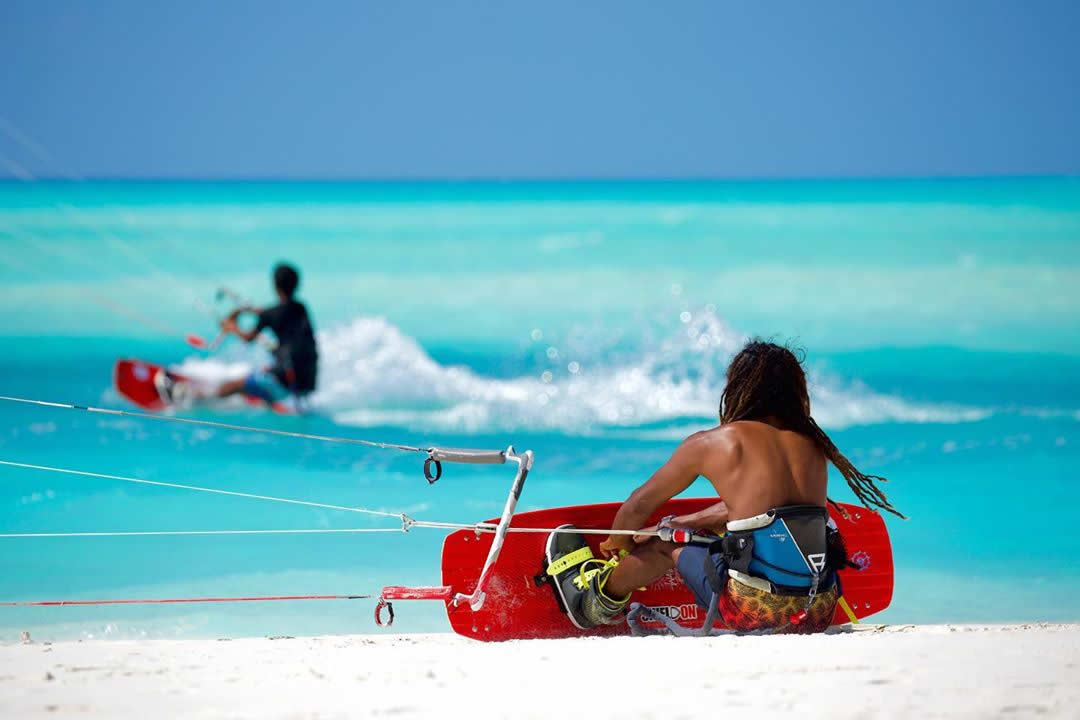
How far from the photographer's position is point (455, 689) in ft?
9.93

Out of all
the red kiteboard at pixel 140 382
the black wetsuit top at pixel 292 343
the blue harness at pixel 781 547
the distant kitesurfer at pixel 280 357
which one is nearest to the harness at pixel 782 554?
the blue harness at pixel 781 547

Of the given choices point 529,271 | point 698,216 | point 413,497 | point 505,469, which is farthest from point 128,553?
point 698,216

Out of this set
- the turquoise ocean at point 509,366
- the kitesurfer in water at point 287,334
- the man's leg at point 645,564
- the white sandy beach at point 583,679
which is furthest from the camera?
the kitesurfer in water at point 287,334

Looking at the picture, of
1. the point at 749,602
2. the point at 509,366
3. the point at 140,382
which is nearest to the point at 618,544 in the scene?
the point at 749,602

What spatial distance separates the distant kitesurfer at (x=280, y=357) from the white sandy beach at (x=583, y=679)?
19.2 ft

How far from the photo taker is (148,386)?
1003cm

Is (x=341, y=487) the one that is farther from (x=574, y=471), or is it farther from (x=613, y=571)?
(x=613, y=571)

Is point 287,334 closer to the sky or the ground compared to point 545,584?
closer to the sky

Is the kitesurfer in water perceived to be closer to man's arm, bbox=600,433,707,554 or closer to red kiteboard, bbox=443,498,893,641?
red kiteboard, bbox=443,498,893,641

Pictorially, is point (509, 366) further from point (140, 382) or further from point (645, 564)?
point (645, 564)

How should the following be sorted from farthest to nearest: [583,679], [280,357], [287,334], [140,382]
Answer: [140,382] → [280,357] → [287,334] → [583,679]

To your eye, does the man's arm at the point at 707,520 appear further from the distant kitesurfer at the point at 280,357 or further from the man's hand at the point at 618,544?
the distant kitesurfer at the point at 280,357

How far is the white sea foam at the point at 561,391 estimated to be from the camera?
9.88 meters

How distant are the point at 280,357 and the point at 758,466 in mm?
6623
